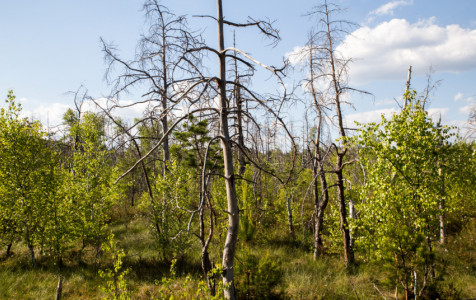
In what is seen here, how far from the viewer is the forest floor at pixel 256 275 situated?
6.71 m

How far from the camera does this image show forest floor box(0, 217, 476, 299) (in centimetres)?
671

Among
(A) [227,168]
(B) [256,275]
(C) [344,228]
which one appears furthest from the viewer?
(C) [344,228]

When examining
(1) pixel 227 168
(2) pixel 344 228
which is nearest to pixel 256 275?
(2) pixel 344 228

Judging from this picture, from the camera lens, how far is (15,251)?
11.6 metres

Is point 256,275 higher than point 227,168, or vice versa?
point 227,168

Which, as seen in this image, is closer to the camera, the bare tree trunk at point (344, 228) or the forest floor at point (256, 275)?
the forest floor at point (256, 275)

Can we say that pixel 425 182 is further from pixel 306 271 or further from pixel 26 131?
pixel 26 131

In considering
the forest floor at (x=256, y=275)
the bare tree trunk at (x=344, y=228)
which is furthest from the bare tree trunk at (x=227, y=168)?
the bare tree trunk at (x=344, y=228)

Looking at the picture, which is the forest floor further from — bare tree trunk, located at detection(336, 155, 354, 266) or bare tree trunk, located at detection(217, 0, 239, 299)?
bare tree trunk, located at detection(217, 0, 239, 299)

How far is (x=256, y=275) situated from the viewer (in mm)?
6520

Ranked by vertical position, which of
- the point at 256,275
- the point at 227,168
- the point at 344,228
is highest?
the point at 227,168

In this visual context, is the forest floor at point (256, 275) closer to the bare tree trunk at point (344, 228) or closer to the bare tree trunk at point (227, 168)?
the bare tree trunk at point (344, 228)

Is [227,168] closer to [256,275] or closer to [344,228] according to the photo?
[256,275]

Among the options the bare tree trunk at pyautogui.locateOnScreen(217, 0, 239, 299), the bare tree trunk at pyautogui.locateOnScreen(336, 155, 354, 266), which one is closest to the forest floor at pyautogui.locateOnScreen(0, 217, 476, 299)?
the bare tree trunk at pyautogui.locateOnScreen(336, 155, 354, 266)
